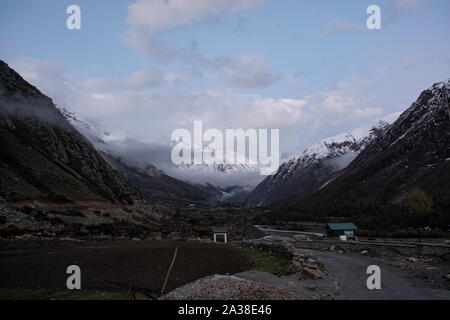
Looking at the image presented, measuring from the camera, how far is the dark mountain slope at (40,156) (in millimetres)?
61719

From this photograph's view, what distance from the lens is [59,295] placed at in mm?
14766

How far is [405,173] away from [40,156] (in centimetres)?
12464

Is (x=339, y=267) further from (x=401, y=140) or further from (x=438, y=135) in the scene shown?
(x=401, y=140)

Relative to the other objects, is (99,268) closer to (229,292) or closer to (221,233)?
(229,292)

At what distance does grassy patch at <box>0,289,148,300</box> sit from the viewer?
562 inches

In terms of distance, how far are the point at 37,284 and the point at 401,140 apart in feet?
538

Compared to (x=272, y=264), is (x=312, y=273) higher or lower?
higher

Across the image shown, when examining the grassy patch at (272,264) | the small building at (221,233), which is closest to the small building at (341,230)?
the small building at (221,233)

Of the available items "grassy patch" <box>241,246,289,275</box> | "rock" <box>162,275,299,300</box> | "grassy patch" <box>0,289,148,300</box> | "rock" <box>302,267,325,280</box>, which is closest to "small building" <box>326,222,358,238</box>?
"grassy patch" <box>241,246,289,275</box>

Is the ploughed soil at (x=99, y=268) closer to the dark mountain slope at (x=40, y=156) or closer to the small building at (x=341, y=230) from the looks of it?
the dark mountain slope at (x=40, y=156)

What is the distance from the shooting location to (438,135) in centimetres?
12131

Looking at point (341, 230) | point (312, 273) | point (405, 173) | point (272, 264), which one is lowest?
point (341, 230)

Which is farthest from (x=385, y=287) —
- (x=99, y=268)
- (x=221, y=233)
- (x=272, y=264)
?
(x=221, y=233)
